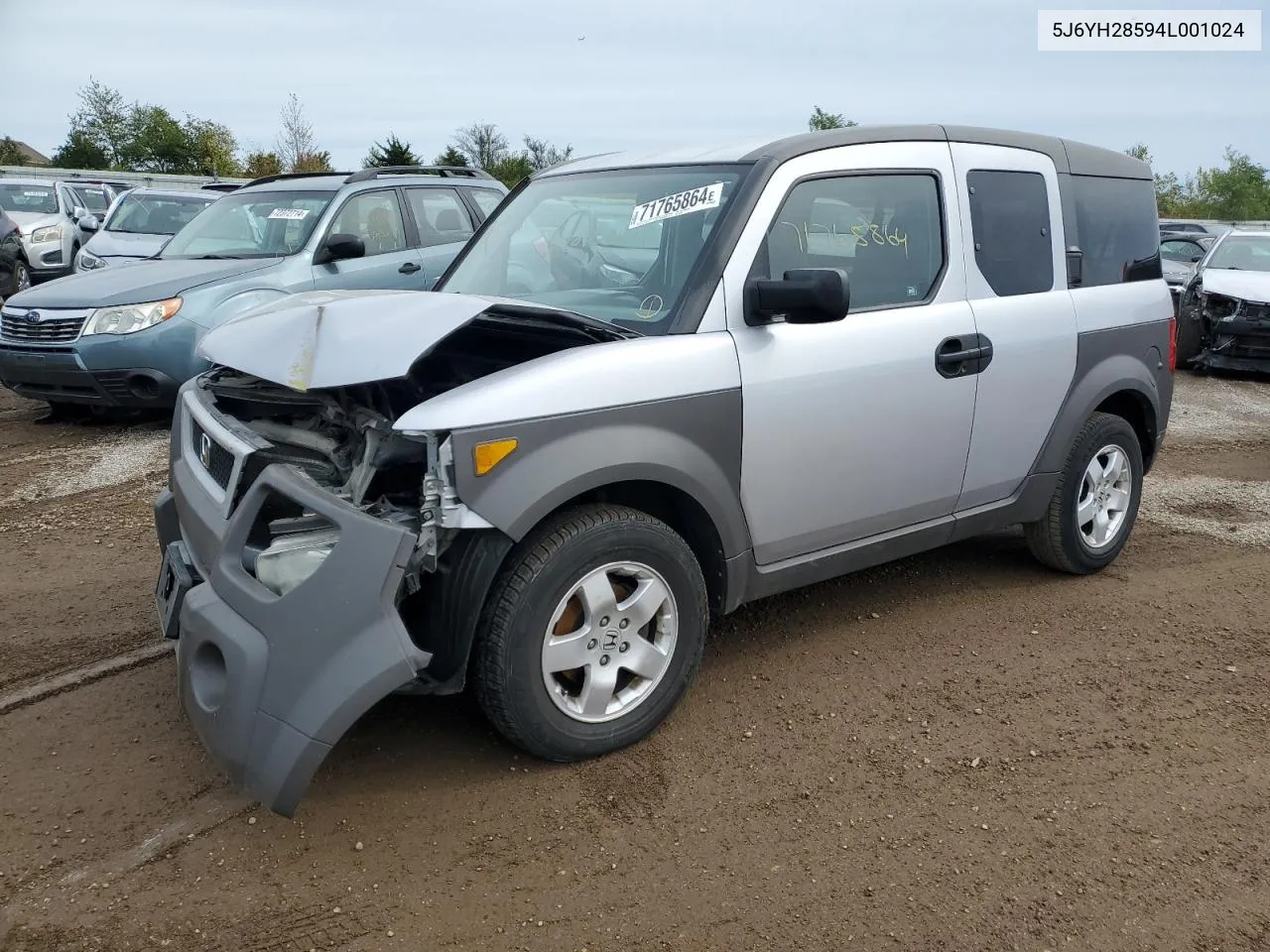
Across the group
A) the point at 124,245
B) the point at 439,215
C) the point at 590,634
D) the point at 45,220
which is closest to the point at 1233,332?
the point at 439,215

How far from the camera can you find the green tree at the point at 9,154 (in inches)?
1818

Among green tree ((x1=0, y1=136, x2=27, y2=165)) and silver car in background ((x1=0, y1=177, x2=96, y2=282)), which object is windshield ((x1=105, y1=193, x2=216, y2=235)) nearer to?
silver car in background ((x1=0, y1=177, x2=96, y2=282))

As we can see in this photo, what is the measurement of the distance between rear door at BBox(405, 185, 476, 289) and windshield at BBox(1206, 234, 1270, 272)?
8.51 metres

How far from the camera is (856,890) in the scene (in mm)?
2740

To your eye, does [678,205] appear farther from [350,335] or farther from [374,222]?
[374,222]

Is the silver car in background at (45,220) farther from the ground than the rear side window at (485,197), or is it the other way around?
the rear side window at (485,197)

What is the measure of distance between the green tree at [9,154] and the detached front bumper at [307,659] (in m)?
51.3

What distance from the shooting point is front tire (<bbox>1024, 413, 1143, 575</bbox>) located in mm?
4699

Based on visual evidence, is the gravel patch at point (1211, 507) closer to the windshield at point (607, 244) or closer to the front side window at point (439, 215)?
the windshield at point (607, 244)

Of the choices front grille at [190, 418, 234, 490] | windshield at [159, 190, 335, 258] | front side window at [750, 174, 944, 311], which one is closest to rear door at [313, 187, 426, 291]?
windshield at [159, 190, 335, 258]

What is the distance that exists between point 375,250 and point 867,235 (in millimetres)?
5375

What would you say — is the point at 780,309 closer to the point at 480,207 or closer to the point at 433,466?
the point at 433,466

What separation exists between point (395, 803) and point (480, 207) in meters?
7.03

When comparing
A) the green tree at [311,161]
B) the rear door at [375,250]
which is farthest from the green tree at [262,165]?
the rear door at [375,250]
